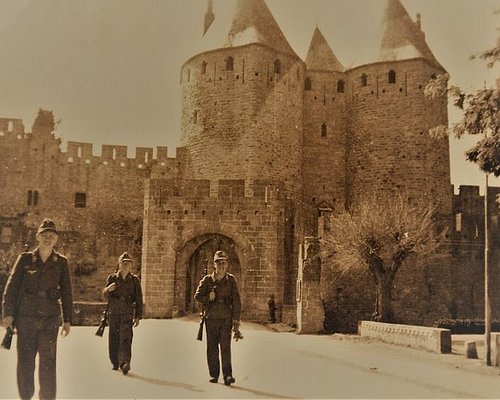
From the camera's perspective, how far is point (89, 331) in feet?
46.7

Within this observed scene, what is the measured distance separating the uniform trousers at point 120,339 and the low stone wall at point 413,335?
725cm

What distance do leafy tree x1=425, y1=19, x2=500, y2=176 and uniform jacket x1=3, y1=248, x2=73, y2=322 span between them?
26.2ft

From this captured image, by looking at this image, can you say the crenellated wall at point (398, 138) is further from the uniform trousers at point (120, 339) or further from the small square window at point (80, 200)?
the uniform trousers at point (120, 339)

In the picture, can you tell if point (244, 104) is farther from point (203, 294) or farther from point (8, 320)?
point (8, 320)

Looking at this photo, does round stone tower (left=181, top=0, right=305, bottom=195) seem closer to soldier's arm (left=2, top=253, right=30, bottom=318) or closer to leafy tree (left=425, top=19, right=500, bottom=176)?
leafy tree (left=425, top=19, right=500, bottom=176)

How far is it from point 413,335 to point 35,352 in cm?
961

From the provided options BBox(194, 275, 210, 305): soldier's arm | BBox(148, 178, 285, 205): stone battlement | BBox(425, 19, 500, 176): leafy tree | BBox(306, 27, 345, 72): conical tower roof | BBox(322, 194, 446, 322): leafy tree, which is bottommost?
BBox(194, 275, 210, 305): soldier's arm

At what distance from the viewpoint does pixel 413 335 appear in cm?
1435

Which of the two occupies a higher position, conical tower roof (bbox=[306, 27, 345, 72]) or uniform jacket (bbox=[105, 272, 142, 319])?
conical tower roof (bbox=[306, 27, 345, 72])

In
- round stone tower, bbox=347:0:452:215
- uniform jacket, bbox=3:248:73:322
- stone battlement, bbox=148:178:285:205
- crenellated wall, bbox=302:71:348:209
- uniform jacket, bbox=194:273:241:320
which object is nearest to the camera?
uniform jacket, bbox=3:248:73:322

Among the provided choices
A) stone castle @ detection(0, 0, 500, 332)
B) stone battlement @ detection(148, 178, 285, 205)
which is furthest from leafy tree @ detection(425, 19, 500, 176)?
stone castle @ detection(0, 0, 500, 332)

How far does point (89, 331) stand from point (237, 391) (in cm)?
721

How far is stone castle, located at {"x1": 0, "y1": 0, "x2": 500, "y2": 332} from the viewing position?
90.3 ft

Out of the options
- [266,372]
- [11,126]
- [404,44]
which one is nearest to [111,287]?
[266,372]
